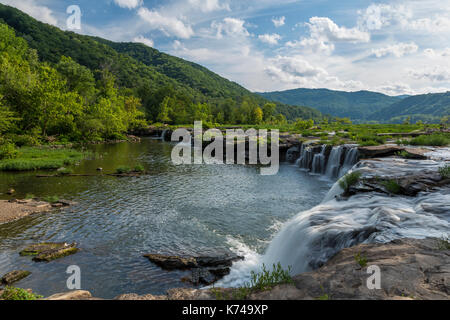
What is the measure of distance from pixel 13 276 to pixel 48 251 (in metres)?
1.78

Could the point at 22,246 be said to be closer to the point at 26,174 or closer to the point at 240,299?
the point at 240,299

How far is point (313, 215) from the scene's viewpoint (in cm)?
1138

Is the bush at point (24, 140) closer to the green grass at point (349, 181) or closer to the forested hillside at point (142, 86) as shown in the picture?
the green grass at point (349, 181)

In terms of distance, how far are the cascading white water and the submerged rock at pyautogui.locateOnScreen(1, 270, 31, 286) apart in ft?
23.6

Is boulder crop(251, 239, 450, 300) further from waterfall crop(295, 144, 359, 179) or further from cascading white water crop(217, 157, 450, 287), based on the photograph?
waterfall crop(295, 144, 359, 179)

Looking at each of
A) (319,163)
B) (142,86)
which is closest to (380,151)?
(319,163)

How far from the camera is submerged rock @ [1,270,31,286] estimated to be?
8.55m

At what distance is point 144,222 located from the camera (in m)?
14.1

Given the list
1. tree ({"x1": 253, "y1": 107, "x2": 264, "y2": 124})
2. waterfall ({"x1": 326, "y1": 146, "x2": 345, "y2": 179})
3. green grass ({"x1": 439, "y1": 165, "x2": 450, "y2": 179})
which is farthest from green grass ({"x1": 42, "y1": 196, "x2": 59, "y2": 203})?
tree ({"x1": 253, "y1": 107, "x2": 264, "y2": 124})
